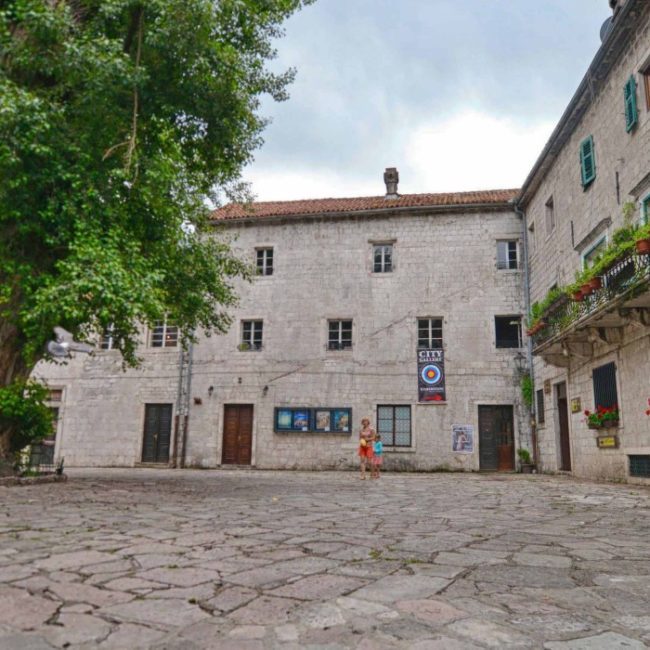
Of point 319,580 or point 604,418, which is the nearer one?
point 319,580

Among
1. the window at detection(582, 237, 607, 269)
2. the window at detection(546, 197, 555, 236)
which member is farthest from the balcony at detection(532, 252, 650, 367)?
the window at detection(546, 197, 555, 236)

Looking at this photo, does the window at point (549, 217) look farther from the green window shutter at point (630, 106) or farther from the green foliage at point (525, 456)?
the green foliage at point (525, 456)

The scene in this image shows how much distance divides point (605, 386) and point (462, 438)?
21.5 feet

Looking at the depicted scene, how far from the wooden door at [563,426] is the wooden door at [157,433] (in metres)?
13.3

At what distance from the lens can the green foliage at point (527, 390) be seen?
19.6 metres

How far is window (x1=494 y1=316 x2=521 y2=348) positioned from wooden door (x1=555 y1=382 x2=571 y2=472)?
310 centimetres

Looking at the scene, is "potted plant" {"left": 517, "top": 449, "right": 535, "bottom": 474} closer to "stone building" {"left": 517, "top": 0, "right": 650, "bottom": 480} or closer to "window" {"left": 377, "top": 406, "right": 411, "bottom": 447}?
"stone building" {"left": 517, "top": 0, "right": 650, "bottom": 480}

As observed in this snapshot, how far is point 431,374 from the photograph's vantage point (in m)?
20.3

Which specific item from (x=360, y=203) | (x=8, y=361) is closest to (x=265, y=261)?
(x=360, y=203)

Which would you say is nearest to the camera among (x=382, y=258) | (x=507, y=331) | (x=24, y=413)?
(x=24, y=413)

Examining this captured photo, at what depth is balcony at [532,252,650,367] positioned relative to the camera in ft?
35.5

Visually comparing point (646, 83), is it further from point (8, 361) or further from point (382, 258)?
point (8, 361)

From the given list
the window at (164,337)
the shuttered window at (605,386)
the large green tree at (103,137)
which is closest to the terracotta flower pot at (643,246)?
the shuttered window at (605,386)

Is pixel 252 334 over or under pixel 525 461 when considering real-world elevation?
over
